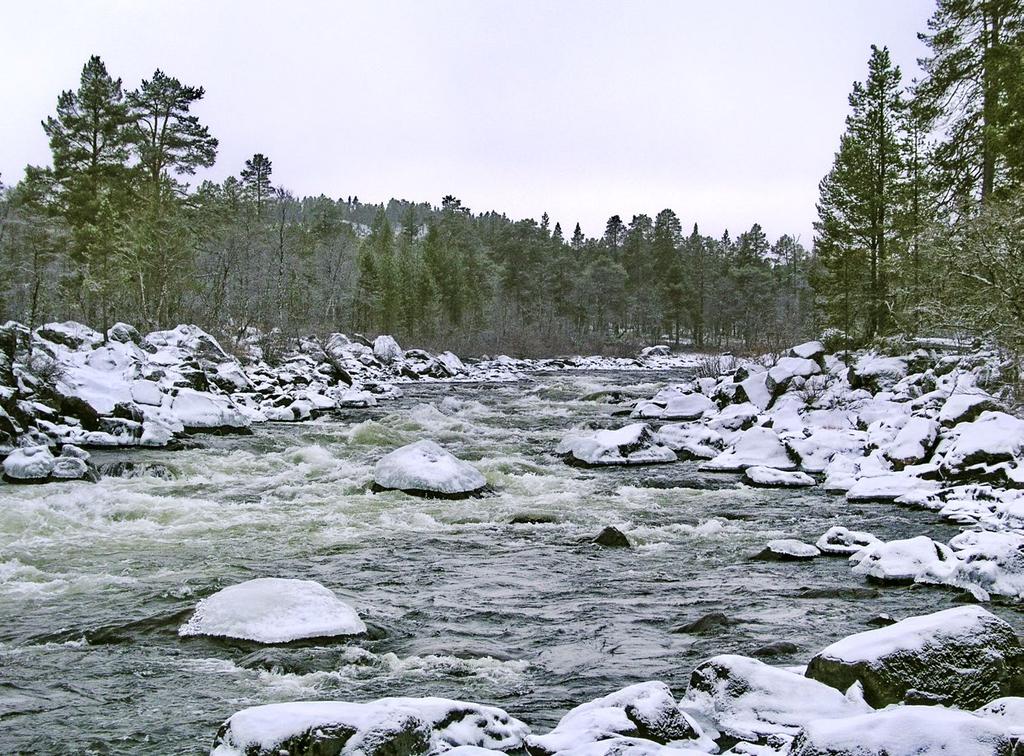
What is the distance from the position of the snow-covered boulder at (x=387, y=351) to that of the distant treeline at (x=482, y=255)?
3917 millimetres

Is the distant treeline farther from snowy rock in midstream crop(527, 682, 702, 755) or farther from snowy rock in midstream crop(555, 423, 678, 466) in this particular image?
snowy rock in midstream crop(527, 682, 702, 755)

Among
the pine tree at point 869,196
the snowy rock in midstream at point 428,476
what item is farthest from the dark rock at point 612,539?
the pine tree at point 869,196

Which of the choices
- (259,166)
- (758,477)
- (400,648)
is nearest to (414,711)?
(400,648)

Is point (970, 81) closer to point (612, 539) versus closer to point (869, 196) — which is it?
point (869, 196)

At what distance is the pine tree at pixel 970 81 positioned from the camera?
66.3ft

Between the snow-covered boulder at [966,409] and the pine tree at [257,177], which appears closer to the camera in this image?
the snow-covered boulder at [966,409]

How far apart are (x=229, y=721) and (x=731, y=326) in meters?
85.0

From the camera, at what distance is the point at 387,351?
4784 cm

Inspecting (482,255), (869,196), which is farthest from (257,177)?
(869,196)

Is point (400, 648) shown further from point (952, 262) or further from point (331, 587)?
point (952, 262)

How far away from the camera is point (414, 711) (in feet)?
13.3

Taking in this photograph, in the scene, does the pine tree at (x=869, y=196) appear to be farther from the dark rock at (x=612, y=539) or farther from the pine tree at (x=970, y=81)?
the dark rock at (x=612, y=539)

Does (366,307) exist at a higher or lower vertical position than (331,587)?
higher

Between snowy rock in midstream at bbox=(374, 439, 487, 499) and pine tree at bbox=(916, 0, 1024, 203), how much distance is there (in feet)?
49.6
